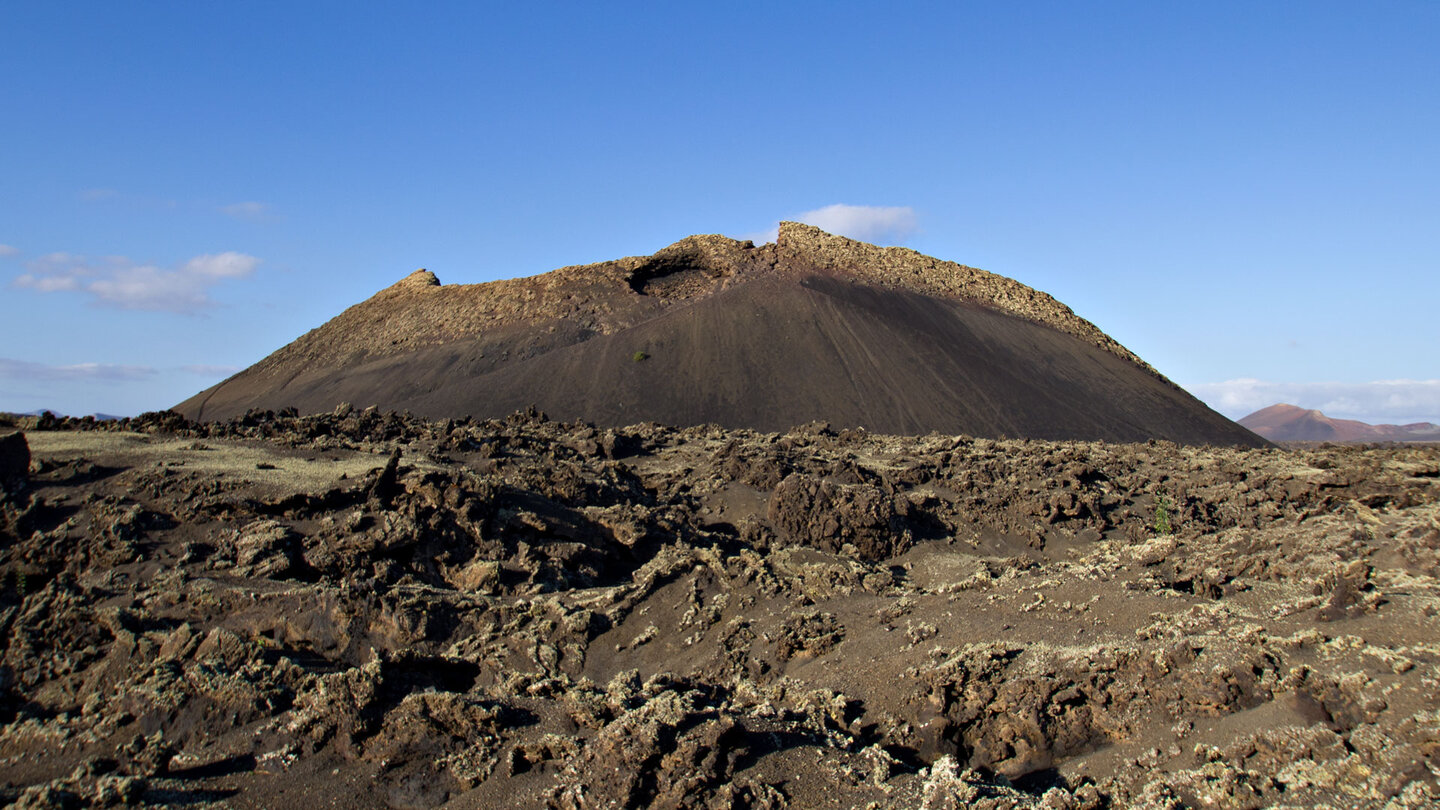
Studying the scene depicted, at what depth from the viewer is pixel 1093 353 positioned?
41.7 metres

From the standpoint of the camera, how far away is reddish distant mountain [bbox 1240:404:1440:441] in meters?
102

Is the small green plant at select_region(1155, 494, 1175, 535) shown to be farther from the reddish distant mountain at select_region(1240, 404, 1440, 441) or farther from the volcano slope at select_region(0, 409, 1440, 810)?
the reddish distant mountain at select_region(1240, 404, 1440, 441)

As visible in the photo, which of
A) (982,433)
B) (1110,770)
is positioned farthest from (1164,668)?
(982,433)

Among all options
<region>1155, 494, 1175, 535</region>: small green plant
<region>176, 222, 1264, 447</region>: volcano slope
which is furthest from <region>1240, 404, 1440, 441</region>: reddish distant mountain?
<region>1155, 494, 1175, 535</region>: small green plant

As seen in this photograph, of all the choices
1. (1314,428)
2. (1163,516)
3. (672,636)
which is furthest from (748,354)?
(1314,428)

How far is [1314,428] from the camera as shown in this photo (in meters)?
105

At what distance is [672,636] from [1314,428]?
11737 cm

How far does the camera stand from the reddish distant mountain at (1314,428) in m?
102

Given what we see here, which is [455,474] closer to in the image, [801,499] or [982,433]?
[801,499]

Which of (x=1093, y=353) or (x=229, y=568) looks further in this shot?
(x=1093, y=353)

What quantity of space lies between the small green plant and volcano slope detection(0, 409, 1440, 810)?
9 centimetres

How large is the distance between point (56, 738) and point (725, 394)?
28.0 metres

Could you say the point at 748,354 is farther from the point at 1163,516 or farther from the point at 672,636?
the point at 672,636

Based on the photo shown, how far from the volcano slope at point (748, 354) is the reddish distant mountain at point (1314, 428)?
74057mm
